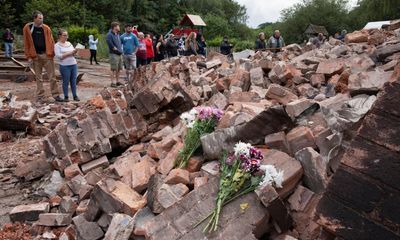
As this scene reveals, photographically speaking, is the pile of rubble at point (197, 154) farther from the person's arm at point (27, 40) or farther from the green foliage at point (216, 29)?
the green foliage at point (216, 29)

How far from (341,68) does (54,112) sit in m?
5.66

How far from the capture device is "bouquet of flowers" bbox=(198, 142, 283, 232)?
11.0 ft

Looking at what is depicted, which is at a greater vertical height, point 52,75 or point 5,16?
point 52,75

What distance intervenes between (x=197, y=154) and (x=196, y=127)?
30 cm

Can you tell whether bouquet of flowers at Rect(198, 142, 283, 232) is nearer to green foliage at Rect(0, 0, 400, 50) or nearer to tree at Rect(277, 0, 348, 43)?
green foliage at Rect(0, 0, 400, 50)

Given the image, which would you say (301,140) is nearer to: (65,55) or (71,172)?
(71,172)

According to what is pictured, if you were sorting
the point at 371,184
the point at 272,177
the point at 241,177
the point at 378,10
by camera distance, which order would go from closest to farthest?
the point at 371,184, the point at 272,177, the point at 241,177, the point at 378,10

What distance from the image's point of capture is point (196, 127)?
14.9 ft

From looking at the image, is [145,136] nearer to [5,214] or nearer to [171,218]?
[5,214]

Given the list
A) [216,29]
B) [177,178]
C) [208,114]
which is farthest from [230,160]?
[216,29]

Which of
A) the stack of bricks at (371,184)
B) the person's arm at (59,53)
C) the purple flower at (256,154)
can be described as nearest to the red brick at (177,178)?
the purple flower at (256,154)

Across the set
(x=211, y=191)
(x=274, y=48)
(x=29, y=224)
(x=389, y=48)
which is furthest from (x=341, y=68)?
(x=274, y=48)

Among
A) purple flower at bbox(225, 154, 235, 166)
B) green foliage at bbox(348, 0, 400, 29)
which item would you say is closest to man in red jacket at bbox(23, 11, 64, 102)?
purple flower at bbox(225, 154, 235, 166)

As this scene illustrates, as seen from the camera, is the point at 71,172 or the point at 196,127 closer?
the point at 196,127
